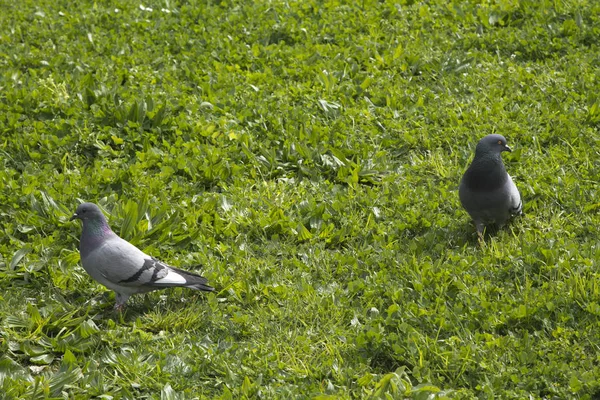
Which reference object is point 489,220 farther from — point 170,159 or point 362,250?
point 170,159

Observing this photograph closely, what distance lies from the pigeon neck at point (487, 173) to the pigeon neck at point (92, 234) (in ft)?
8.56

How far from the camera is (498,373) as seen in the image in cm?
444

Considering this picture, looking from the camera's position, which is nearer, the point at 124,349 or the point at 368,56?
the point at 124,349

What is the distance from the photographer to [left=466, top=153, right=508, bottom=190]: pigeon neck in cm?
551

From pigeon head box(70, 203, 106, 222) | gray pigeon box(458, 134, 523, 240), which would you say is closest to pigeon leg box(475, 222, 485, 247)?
gray pigeon box(458, 134, 523, 240)

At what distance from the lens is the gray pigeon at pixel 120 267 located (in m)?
5.06

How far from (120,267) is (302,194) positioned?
185 centimetres

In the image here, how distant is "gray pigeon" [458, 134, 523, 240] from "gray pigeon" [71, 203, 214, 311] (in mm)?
1989

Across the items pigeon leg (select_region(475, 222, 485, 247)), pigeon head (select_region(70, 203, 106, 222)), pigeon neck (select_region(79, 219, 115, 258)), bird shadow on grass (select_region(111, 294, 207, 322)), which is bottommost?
bird shadow on grass (select_region(111, 294, 207, 322))

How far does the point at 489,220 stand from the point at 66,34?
17.7ft

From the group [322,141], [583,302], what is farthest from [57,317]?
[583,302]

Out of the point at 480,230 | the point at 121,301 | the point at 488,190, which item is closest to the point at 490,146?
the point at 488,190

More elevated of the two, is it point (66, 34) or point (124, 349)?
point (66, 34)

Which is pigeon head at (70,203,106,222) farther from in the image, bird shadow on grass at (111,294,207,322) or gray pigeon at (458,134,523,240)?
gray pigeon at (458,134,523,240)
